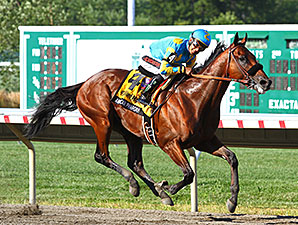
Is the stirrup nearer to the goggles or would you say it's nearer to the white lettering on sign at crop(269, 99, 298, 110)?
the goggles

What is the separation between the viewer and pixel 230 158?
6.75m

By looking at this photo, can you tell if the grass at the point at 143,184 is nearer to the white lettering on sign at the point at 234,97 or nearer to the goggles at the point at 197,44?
the white lettering on sign at the point at 234,97

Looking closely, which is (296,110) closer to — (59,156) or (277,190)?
(277,190)

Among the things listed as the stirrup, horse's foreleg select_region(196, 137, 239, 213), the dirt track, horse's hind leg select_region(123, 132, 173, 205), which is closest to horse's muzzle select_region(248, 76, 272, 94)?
horse's foreleg select_region(196, 137, 239, 213)

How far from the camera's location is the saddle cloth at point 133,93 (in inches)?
279

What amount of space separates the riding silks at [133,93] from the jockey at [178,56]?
76mm

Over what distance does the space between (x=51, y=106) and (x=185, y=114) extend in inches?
71.8

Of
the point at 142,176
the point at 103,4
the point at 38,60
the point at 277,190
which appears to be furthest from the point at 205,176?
the point at 103,4

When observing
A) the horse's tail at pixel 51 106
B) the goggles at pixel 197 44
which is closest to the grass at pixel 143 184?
the horse's tail at pixel 51 106

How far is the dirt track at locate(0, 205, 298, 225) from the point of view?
7.03 metres

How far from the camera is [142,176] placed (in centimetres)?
757

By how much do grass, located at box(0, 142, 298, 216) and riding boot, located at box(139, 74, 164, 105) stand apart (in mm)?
1953

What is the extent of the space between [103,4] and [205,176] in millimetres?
44488

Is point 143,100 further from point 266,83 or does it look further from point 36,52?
point 36,52
